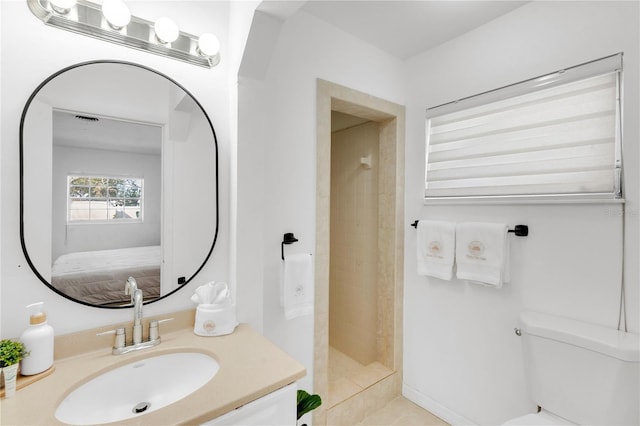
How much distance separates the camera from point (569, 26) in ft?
4.71

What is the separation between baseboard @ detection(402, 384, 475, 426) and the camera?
184 cm

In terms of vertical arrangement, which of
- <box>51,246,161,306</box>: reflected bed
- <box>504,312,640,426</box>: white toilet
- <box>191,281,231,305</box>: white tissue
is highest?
<box>51,246,161,306</box>: reflected bed

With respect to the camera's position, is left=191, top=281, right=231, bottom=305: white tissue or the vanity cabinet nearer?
the vanity cabinet

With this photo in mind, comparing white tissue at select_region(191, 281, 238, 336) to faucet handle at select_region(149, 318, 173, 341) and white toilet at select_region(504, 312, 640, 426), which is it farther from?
white toilet at select_region(504, 312, 640, 426)

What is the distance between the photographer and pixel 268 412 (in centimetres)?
92

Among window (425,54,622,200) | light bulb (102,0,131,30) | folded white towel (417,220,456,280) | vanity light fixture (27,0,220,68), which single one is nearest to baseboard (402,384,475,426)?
folded white towel (417,220,456,280)

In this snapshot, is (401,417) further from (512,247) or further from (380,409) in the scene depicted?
(512,247)

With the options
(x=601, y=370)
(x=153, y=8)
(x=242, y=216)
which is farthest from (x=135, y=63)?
(x=601, y=370)

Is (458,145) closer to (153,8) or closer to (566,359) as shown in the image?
(566,359)

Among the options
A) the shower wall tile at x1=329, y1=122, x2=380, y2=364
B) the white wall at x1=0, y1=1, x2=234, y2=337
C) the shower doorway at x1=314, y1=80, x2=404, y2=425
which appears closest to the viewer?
the white wall at x1=0, y1=1, x2=234, y2=337

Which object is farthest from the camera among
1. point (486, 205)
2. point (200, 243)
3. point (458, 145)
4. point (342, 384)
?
point (342, 384)

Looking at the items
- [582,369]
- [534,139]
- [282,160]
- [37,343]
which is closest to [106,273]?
[37,343]

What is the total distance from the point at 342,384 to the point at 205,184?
163 cm

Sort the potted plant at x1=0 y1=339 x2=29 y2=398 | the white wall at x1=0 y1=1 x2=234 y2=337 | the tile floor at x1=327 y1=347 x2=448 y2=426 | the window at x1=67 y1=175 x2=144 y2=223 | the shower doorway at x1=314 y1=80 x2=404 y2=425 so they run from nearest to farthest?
1. the potted plant at x1=0 y1=339 x2=29 y2=398
2. the white wall at x1=0 y1=1 x2=234 y2=337
3. the window at x1=67 y1=175 x2=144 y2=223
4. the shower doorway at x1=314 y1=80 x2=404 y2=425
5. the tile floor at x1=327 y1=347 x2=448 y2=426
